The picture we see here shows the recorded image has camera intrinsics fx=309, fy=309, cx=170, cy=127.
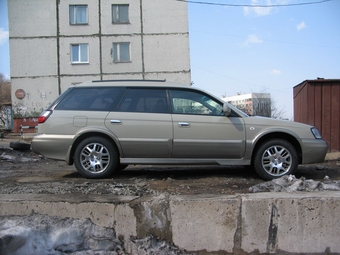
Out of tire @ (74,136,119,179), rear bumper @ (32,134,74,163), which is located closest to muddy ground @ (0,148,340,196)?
tire @ (74,136,119,179)

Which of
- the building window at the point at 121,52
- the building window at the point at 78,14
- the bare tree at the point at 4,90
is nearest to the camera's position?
the building window at the point at 78,14

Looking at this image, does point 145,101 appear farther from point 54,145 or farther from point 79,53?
point 79,53

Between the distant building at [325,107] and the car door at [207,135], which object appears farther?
the distant building at [325,107]

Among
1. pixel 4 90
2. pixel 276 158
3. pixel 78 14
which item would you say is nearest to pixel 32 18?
pixel 78 14

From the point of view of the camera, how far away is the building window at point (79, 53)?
23578 millimetres

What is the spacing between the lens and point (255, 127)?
16.1 ft

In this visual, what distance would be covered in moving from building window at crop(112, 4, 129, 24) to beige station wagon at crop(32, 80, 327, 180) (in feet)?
66.7

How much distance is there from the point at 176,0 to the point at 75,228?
2253 cm

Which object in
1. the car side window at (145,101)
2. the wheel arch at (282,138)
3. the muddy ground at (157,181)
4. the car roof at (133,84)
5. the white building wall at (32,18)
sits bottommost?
the muddy ground at (157,181)

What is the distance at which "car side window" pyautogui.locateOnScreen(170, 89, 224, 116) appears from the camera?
4992mm

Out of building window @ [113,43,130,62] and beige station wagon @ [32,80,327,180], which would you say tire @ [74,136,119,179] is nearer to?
beige station wagon @ [32,80,327,180]

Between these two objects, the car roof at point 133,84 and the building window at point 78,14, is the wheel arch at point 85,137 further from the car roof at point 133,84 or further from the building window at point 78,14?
the building window at point 78,14

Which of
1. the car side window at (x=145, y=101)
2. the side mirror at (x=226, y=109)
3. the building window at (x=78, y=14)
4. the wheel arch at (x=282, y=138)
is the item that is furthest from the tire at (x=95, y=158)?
the building window at (x=78, y=14)

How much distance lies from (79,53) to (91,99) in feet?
66.0
